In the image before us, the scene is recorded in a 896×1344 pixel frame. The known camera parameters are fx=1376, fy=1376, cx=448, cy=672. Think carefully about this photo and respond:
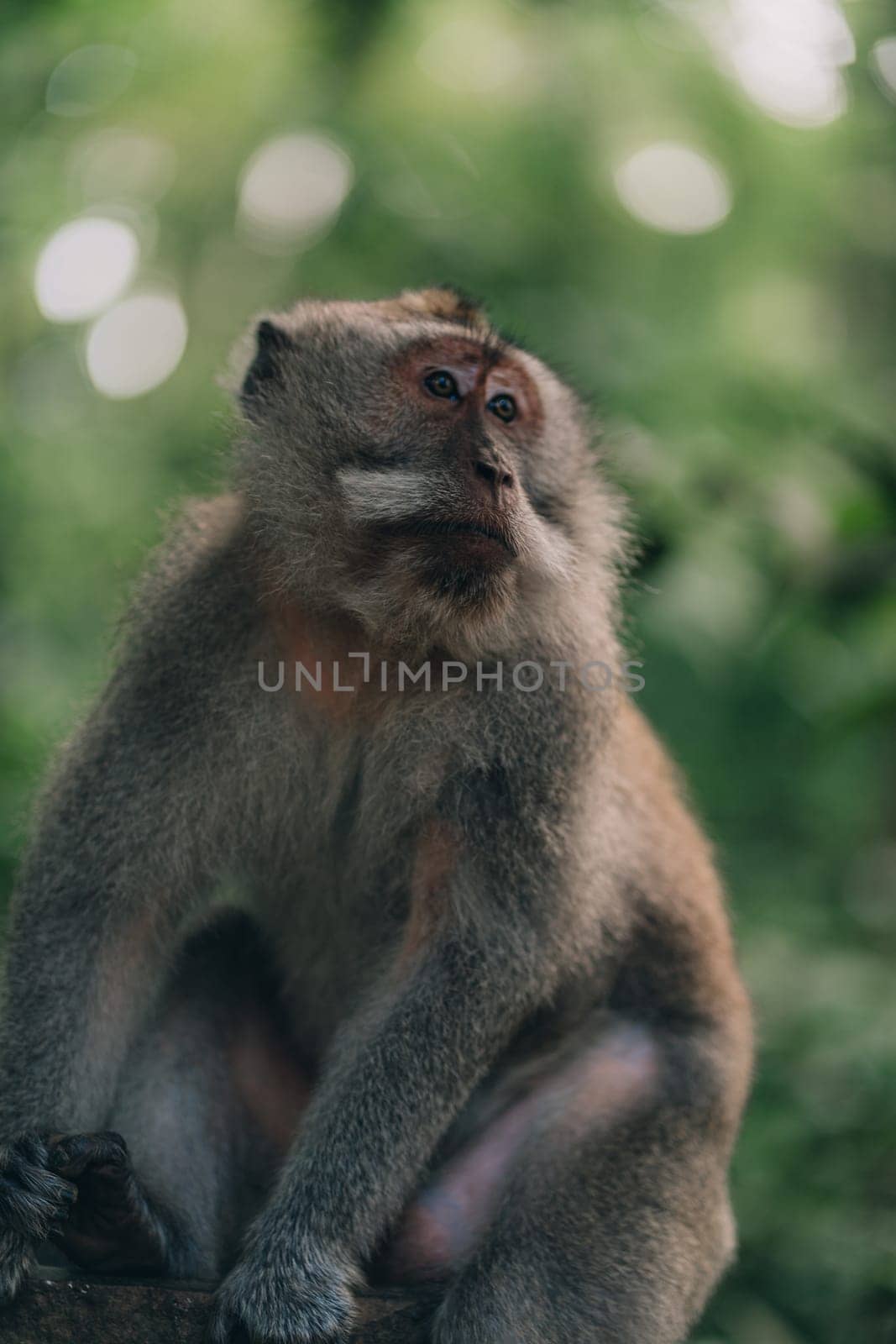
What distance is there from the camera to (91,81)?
7.86 meters

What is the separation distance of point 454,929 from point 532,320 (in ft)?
15.4

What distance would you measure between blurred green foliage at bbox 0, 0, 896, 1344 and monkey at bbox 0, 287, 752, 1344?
194cm

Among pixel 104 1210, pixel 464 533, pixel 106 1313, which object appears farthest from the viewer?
pixel 464 533

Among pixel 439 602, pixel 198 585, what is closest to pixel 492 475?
pixel 439 602

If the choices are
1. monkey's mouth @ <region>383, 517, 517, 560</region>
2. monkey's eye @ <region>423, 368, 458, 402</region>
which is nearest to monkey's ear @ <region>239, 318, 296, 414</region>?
monkey's eye @ <region>423, 368, 458, 402</region>

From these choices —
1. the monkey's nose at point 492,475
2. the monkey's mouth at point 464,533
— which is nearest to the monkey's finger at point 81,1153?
the monkey's mouth at point 464,533

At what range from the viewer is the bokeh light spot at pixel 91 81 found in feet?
25.5

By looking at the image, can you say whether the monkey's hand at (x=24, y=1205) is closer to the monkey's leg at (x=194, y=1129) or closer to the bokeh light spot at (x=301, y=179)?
the monkey's leg at (x=194, y=1129)

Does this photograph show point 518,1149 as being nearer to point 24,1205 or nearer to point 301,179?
point 24,1205

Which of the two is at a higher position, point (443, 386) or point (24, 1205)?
point (443, 386)

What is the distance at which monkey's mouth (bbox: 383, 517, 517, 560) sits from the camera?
4.01 m

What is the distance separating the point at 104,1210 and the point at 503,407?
2680 mm

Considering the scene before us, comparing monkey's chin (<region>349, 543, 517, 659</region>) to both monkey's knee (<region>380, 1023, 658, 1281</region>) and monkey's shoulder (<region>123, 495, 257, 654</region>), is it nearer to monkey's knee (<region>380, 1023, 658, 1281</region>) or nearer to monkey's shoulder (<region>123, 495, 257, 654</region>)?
monkey's shoulder (<region>123, 495, 257, 654</region>)

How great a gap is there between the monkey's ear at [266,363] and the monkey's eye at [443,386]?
0.59 meters
